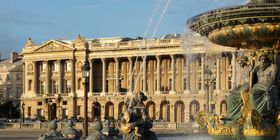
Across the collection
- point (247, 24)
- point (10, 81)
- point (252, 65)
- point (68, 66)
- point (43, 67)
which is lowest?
point (10, 81)

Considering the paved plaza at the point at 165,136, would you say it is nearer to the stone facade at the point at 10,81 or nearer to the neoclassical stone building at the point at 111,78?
the neoclassical stone building at the point at 111,78

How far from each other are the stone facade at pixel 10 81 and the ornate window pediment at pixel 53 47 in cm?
2051

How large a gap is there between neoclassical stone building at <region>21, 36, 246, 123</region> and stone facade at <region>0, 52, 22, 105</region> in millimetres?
16003

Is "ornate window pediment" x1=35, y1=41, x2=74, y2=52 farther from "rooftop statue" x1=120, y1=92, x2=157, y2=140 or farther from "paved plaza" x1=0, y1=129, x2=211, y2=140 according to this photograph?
"rooftop statue" x1=120, y1=92, x2=157, y2=140

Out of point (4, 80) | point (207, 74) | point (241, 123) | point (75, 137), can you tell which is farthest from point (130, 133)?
point (4, 80)

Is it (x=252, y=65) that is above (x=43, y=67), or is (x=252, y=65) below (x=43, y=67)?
below

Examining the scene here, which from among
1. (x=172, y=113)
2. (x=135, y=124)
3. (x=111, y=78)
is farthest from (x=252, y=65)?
(x=111, y=78)

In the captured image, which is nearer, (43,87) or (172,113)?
(172,113)

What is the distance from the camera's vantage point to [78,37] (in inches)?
4203

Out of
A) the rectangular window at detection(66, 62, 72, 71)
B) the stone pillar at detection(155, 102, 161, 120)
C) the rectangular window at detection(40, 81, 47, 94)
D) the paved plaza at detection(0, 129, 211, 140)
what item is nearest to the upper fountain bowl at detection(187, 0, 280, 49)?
the paved plaza at detection(0, 129, 211, 140)

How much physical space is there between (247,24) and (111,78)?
9394 cm

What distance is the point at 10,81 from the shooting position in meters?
128

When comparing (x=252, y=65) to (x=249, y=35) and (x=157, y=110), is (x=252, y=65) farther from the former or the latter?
(x=157, y=110)

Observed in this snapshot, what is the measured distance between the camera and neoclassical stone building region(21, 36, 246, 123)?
3821 inches
